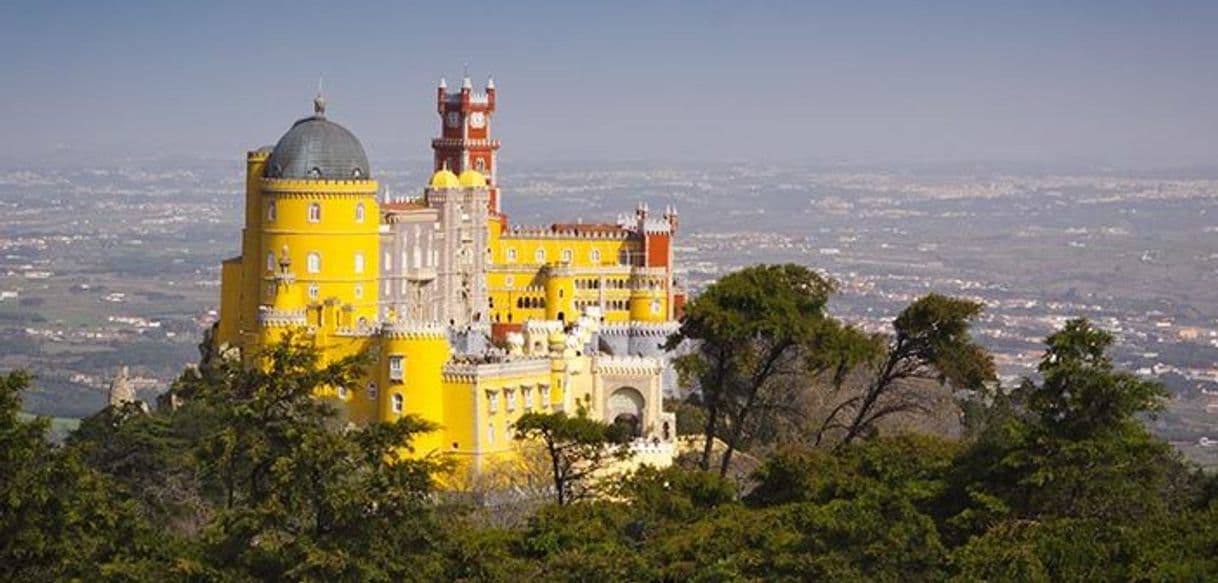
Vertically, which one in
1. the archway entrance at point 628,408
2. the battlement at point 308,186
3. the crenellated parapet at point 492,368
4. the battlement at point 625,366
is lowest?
the archway entrance at point 628,408

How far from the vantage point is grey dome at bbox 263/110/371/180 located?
69438 mm

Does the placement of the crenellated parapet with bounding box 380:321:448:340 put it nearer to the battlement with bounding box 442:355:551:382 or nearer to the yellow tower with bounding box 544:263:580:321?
the battlement with bounding box 442:355:551:382

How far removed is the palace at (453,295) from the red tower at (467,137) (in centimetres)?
8

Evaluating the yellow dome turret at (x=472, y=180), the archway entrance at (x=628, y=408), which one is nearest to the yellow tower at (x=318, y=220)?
the archway entrance at (x=628, y=408)

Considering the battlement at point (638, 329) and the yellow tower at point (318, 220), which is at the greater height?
the yellow tower at point (318, 220)

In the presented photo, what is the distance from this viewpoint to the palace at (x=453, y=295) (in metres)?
62.8

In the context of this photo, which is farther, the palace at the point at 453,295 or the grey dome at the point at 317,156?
the grey dome at the point at 317,156

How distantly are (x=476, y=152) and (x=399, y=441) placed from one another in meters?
50.4

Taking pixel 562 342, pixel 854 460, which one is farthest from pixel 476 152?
pixel 854 460

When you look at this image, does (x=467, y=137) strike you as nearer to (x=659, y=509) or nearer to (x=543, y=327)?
(x=543, y=327)

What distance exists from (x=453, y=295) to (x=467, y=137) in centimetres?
1189

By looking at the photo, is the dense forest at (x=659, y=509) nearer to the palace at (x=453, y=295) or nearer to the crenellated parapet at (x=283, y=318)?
the palace at (x=453, y=295)

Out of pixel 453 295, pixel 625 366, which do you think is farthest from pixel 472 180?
pixel 625 366

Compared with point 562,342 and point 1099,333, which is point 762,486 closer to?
point 1099,333
